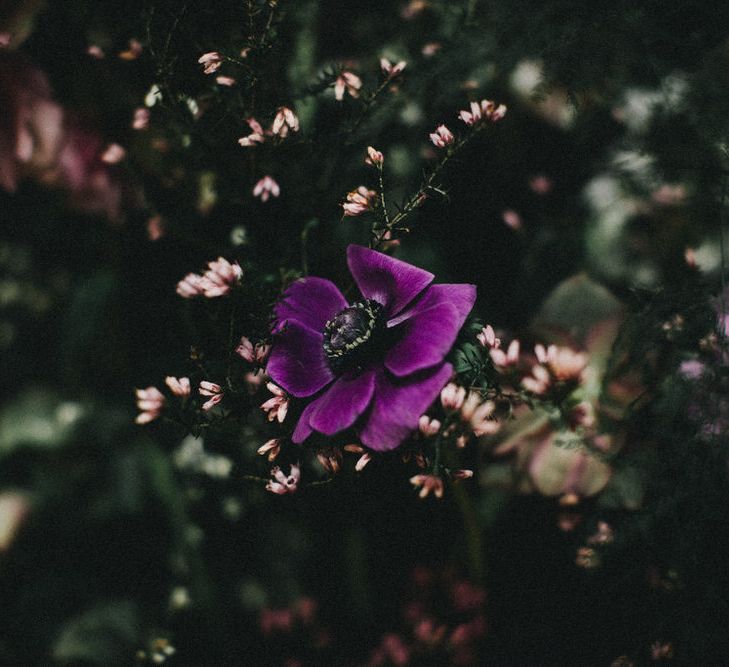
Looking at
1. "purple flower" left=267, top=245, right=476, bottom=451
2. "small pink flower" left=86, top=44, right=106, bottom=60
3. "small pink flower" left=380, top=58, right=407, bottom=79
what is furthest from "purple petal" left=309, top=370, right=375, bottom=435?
"small pink flower" left=86, top=44, right=106, bottom=60

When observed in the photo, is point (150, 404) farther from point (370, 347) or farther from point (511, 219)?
point (511, 219)

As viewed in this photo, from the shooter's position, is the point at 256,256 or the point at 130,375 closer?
the point at 256,256

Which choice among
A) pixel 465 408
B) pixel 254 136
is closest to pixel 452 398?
pixel 465 408

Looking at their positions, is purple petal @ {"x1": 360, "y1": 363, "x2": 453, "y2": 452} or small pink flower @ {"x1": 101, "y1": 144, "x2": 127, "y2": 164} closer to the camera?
purple petal @ {"x1": 360, "y1": 363, "x2": 453, "y2": 452}

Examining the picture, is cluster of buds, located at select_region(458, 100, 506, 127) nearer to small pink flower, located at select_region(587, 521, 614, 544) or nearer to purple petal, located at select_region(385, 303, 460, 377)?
purple petal, located at select_region(385, 303, 460, 377)

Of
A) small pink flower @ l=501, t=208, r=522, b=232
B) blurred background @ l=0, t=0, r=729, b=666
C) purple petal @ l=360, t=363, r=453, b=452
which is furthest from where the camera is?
small pink flower @ l=501, t=208, r=522, b=232

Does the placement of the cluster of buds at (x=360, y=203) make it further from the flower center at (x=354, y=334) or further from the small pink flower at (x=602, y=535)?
the small pink flower at (x=602, y=535)

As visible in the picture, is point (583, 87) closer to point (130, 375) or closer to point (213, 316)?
point (213, 316)

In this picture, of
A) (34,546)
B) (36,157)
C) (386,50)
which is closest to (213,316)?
(36,157)

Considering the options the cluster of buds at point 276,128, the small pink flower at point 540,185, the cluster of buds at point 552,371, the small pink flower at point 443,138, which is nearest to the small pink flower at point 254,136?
the cluster of buds at point 276,128
